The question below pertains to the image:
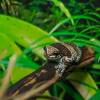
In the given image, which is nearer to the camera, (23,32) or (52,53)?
(52,53)

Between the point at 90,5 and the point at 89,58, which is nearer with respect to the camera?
the point at 89,58

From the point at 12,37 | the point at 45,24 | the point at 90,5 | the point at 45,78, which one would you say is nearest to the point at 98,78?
the point at 45,24

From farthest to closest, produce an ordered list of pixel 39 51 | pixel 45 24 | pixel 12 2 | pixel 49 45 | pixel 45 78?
pixel 45 24 < pixel 12 2 < pixel 39 51 < pixel 49 45 < pixel 45 78

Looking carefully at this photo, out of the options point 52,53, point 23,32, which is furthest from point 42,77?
point 23,32

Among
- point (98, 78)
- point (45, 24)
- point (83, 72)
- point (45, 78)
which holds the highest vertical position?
point (45, 78)

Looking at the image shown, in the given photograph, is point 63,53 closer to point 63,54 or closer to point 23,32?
point 63,54

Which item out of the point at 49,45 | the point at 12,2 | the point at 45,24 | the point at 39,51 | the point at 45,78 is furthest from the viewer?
the point at 45,24

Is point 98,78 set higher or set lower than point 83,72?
lower

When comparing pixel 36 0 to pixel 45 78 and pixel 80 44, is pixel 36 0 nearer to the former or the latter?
pixel 80 44

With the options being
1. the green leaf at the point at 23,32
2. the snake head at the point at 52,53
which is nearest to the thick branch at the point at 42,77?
the snake head at the point at 52,53
